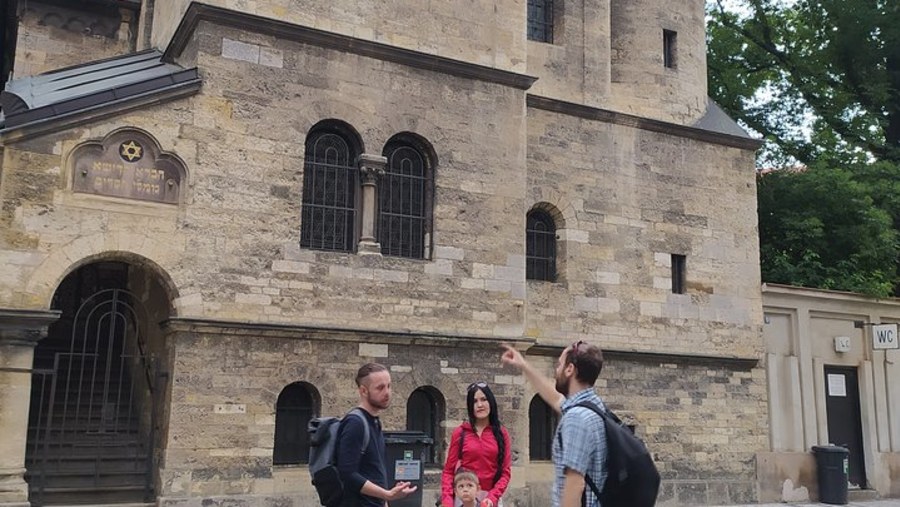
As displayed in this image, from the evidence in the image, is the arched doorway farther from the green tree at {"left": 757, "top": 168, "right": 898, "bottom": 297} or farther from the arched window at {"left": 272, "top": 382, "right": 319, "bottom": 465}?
the green tree at {"left": 757, "top": 168, "right": 898, "bottom": 297}

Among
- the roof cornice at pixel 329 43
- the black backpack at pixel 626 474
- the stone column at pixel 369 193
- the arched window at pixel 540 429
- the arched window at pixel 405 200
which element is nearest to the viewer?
the black backpack at pixel 626 474

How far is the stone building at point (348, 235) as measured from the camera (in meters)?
10.9

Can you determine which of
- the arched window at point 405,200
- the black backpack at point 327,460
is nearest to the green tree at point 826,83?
the arched window at point 405,200

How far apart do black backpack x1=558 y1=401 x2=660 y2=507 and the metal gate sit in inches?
319

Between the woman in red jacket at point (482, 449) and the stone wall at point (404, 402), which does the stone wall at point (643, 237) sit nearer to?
the stone wall at point (404, 402)

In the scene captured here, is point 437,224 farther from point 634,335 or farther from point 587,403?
point 587,403

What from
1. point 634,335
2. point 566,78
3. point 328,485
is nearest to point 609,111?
point 566,78

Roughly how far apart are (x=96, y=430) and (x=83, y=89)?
453 cm

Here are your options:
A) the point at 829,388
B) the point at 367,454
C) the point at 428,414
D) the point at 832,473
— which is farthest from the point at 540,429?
the point at 367,454

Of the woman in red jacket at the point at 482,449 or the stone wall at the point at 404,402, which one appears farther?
the stone wall at the point at 404,402

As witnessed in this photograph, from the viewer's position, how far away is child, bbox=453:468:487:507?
6.37m

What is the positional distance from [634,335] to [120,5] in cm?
1063

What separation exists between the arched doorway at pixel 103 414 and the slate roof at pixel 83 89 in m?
2.23

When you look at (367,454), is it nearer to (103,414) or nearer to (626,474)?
(626,474)
